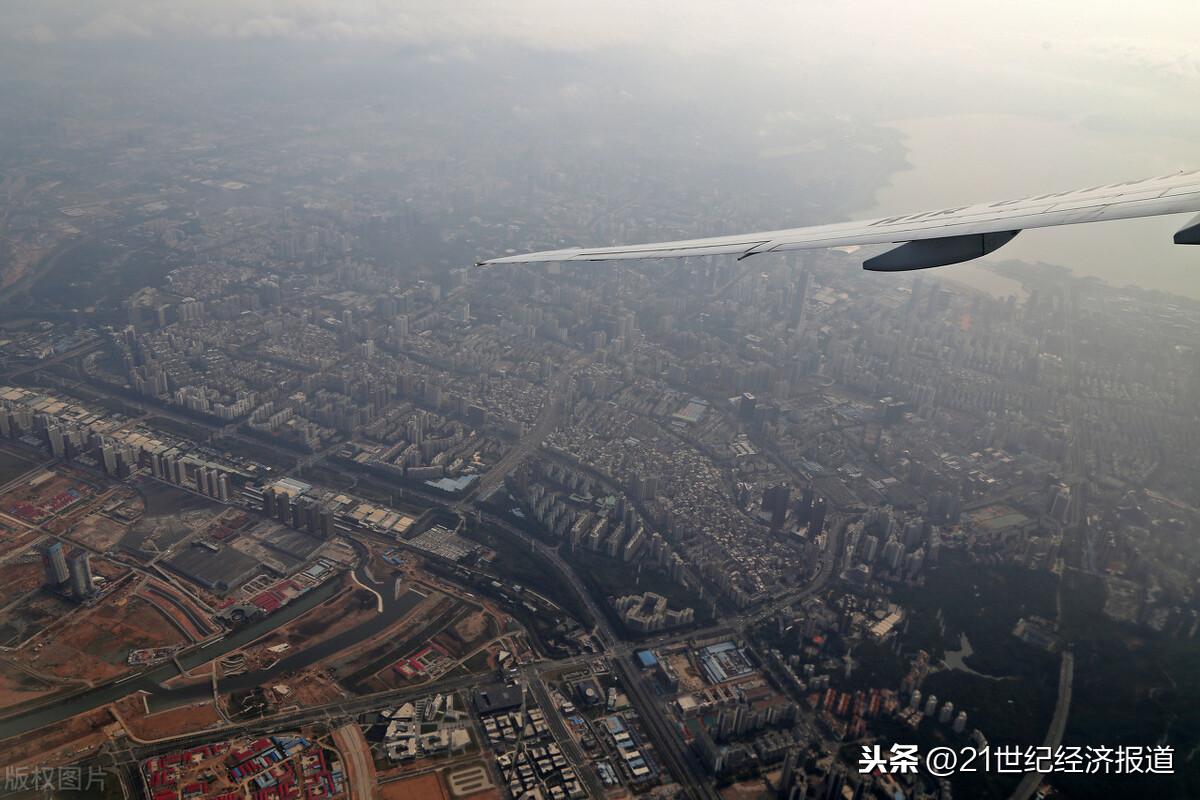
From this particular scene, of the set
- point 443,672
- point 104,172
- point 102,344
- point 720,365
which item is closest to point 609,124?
point 104,172

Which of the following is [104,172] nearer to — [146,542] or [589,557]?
[146,542]

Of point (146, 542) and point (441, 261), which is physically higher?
point (441, 261)

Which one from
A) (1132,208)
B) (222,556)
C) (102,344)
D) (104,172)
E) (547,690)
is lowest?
(547,690)

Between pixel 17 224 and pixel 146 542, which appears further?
pixel 17 224

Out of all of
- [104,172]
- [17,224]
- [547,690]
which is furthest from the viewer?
[104,172]

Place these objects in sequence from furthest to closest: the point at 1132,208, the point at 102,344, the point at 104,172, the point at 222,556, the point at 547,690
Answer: the point at 104,172 → the point at 102,344 → the point at 222,556 → the point at 547,690 → the point at 1132,208

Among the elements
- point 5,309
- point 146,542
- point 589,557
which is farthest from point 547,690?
point 5,309
